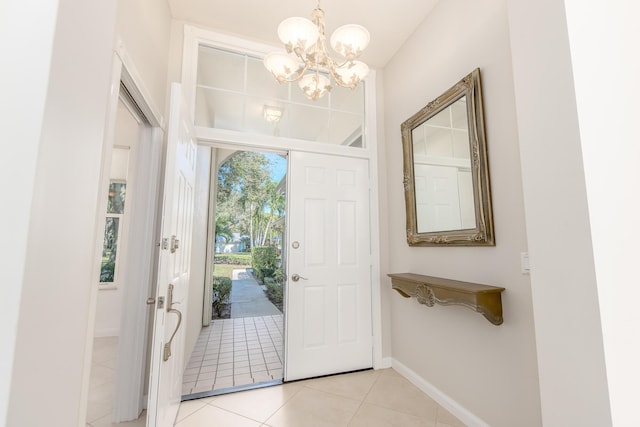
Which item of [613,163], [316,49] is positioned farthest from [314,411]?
[316,49]

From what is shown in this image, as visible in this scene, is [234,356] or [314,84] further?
[234,356]

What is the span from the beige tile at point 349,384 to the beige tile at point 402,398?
0.06 meters

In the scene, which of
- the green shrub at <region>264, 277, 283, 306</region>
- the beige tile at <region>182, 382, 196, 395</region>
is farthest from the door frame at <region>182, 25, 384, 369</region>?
the green shrub at <region>264, 277, 283, 306</region>

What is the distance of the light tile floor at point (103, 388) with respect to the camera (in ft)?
6.08

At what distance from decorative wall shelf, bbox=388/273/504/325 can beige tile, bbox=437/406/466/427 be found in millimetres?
777

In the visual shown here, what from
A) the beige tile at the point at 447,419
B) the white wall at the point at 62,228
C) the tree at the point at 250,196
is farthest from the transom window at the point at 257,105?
the tree at the point at 250,196

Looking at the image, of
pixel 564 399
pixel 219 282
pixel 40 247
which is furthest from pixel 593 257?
pixel 219 282

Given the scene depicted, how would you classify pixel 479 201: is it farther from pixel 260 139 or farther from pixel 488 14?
pixel 260 139

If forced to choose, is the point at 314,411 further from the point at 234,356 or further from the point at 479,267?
the point at 479,267

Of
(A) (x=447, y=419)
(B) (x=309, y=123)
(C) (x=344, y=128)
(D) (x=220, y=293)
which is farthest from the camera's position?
(D) (x=220, y=293)

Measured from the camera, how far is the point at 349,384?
7.80 feet

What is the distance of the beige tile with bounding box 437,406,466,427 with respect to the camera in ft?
6.06

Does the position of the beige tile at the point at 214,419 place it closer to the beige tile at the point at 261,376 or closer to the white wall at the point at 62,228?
the beige tile at the point at 261,376

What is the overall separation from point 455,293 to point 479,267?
0.25 metres
